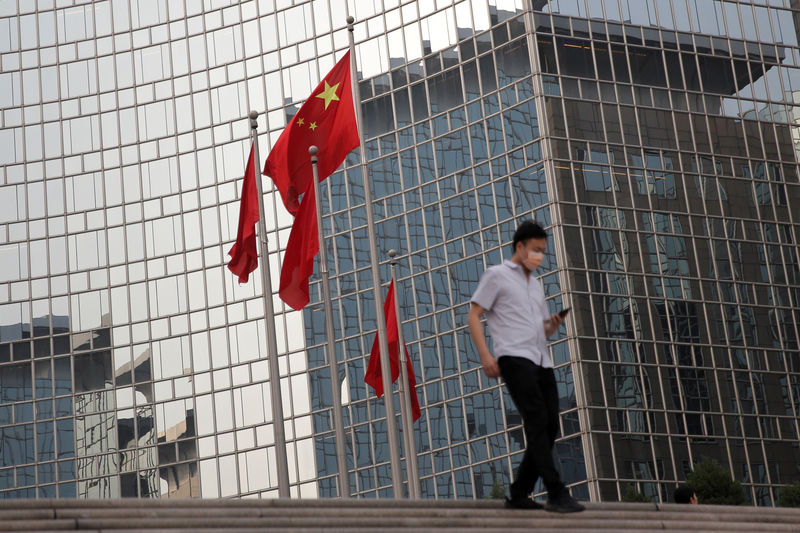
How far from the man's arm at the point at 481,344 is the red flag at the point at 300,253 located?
12247mm

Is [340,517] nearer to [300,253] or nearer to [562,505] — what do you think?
[562,505]

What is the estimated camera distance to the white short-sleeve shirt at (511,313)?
32.9ft

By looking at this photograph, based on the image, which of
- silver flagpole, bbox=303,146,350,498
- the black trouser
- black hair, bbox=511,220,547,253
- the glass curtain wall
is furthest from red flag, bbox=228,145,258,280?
the glass curtain wall

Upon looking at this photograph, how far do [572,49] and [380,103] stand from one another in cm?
910

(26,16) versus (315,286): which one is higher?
(26,16)

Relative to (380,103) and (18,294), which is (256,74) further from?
(18,294)

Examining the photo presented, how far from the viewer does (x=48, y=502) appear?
9.43 metres

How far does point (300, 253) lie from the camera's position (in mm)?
22484

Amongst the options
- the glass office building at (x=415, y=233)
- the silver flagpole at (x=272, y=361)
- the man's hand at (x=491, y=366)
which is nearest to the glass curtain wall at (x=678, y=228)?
the glass office building at (x=415, y=233)

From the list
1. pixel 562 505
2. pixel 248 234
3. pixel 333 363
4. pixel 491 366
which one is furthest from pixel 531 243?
pixel 248 234

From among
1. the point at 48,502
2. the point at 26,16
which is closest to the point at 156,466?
the point at 26,16

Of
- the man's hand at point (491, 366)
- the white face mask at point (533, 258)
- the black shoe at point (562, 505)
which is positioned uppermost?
the white face mask at point (533, 258)

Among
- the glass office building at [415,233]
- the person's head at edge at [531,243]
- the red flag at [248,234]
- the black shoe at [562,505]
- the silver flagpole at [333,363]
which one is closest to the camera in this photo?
the black shoe at [562,505]

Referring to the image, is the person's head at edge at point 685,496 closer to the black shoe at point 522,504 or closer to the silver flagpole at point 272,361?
the black shoe at point 522,504
